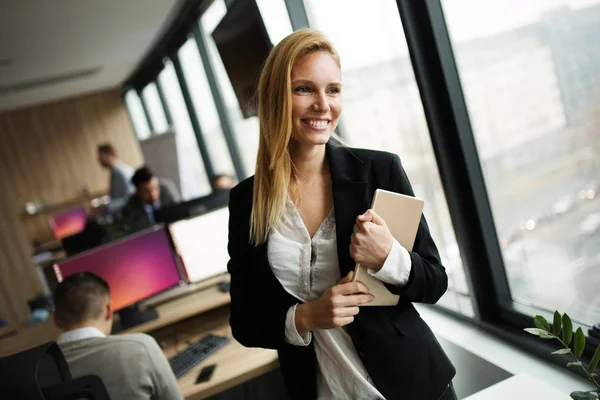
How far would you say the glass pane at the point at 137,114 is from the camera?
8773mm

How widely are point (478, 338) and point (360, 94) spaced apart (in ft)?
4.53

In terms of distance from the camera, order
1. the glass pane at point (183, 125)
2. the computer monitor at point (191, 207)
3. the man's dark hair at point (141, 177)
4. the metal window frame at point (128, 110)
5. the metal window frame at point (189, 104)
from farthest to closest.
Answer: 1. the metal window frame at point (128, 110)
2. the glass pane at point (183, 125)
3. the metal window frame at point (189, 104)
4. the man's dark hair at point (141, 177)
5. the computer monitor at point (191, 207)

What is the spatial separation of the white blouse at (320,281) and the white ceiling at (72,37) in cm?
361

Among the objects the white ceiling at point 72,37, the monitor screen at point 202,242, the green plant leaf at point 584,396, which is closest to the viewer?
the green plant leaf at point 584,396

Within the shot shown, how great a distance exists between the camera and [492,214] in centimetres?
193

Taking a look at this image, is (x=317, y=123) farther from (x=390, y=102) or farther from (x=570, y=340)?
(x=390, y=102)

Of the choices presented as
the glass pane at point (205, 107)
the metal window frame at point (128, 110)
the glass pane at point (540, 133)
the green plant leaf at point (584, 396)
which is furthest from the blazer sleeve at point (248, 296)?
the metal window frame at point (128, 110)

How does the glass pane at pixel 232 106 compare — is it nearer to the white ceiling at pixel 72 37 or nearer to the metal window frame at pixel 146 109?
the white ceiling at pixel 72 37

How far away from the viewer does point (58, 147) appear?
8516 millimetres

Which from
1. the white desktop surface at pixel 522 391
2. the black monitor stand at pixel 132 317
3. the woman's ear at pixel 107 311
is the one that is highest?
the woman's ear at pixel 107 311

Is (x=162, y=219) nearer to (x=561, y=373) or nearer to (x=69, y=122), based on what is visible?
(x=561, y=373)

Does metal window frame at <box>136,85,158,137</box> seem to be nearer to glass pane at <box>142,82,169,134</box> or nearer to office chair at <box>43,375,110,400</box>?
glass pane at <box>142,82,169,134</box>

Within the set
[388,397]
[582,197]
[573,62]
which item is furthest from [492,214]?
[388,397]

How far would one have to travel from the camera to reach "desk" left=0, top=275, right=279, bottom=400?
6.24 ft
